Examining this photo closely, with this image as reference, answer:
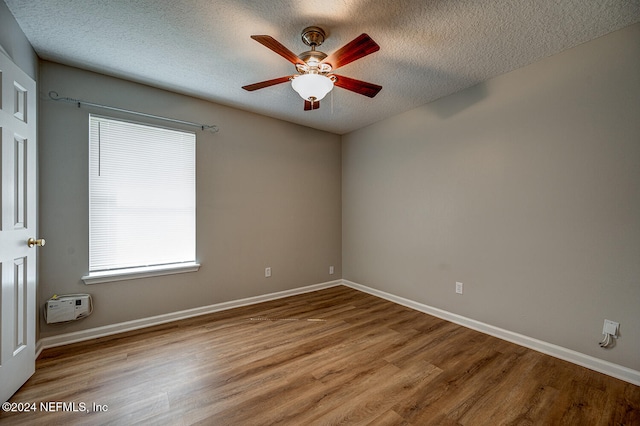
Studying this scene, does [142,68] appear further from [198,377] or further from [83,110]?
[198,377]

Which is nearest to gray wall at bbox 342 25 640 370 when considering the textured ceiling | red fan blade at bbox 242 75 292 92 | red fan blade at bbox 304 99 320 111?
the textured ceiling

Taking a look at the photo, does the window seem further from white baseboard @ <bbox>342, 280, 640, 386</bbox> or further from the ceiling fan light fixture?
white baseboard @ <bbox>342, 280, 640, 386</bbox>

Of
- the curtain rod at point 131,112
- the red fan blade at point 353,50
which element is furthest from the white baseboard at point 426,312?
the red fan blade at point 353,50

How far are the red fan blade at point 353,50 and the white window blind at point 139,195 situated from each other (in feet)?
6.90

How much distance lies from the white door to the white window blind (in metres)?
0.62

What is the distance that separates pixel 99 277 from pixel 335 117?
3.30m

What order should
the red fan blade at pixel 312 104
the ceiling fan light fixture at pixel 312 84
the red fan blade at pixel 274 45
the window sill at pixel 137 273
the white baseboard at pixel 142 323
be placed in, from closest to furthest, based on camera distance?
the red fan blade at pixel 274 45 < the ceiling fan light fixture at pixel 312 84 < the red fan blade at pixel 312 104 < the white baseboard at pixel 142 323 < the window sill at pixel 137 273

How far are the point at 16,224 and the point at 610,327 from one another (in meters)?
4.37

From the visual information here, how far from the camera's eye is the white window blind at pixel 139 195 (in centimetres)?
267

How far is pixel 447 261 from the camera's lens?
3145 millimetres

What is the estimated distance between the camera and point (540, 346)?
241 centimetres

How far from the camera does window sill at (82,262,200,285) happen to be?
8.61 feet

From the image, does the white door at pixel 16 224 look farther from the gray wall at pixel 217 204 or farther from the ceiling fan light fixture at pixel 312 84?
the ceiling fan light fixture at pixel 312 84

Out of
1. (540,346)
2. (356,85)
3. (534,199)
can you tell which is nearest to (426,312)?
(540,346)
